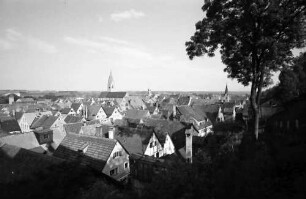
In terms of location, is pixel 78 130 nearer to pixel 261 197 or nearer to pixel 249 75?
pixel 249 75

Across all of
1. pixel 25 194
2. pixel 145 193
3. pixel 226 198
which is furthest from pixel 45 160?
pixel 226 198

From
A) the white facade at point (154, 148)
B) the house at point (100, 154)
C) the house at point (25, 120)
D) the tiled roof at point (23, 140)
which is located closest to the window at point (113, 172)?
the house at point (100, 154)

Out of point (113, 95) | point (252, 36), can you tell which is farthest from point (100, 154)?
point (113, 95)

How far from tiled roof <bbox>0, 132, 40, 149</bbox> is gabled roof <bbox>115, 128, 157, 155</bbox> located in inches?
531

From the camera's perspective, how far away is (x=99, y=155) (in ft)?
70.2

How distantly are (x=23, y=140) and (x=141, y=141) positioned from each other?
1849cm

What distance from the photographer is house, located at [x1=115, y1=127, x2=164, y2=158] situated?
1037 inches

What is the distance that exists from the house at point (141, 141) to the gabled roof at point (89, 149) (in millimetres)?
5426

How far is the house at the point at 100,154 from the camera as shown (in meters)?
20.8

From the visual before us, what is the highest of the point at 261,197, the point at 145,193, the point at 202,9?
the point at 202,9

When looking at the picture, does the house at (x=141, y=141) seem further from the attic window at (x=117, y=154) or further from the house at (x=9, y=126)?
the house at (x=9, y=126)

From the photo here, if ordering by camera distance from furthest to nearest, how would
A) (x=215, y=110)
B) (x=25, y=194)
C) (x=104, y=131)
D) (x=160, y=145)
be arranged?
(x=215, y=110) → (x=104, y=131) → (x=160, y=145) → (x=25, y=194)

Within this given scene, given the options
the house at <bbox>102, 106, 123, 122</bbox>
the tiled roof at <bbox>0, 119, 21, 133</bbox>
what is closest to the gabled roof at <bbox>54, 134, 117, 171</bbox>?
the tiled roof at <bbox>0, 119, 21, 133</bbox>

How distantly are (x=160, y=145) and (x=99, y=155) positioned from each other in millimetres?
10370
